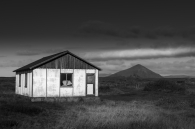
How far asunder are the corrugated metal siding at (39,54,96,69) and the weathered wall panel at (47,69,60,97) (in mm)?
434

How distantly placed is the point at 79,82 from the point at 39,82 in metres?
3.60

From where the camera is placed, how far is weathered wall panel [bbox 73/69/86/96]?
80.1 ft

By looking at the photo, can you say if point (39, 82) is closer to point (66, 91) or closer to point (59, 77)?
point (59, 77)

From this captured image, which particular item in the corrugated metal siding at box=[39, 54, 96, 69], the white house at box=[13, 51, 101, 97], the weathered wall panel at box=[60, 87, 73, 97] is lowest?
Result: the weathered wall panel at box=[60, 87, 73, 97]

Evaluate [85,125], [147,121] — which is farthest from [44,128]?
[147,121]

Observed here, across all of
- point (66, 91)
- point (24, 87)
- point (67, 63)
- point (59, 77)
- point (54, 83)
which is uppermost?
point (67, 63)


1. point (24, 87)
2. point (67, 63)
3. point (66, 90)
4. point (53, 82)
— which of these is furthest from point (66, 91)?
point (24, 87)

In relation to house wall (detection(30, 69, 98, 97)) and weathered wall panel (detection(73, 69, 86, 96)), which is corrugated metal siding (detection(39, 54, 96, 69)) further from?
weathered wall panel (detection(73, 69, 86, 96))

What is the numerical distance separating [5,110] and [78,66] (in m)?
9.83

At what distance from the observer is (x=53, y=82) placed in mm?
→ 23609

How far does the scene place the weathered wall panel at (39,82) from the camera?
23.0 meters

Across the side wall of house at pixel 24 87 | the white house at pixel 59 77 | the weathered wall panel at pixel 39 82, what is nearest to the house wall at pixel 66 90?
the white house at pixel 59 77

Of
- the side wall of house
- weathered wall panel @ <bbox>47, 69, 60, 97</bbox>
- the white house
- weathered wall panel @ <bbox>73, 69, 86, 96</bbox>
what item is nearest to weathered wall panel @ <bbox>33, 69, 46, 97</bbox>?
the white house

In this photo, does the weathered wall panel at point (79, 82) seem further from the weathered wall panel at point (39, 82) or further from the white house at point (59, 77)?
the weathered wall panel at point (39, 82)
